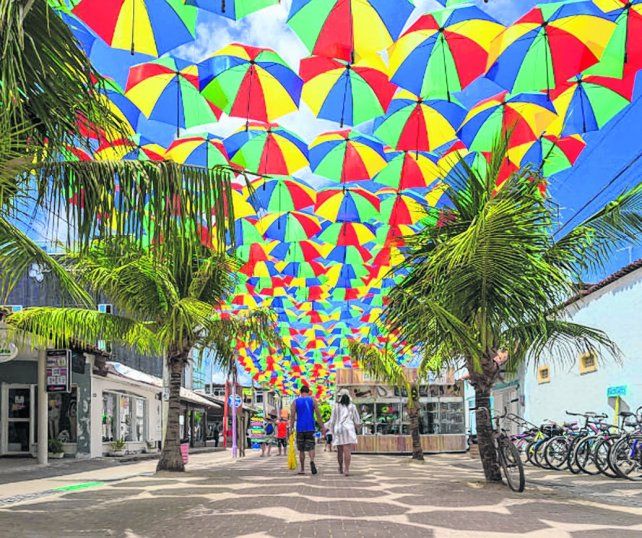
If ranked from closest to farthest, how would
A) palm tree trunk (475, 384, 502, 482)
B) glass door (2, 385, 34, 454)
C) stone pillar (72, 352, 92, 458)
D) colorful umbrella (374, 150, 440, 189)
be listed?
palm tree trunk (475, 384, 502, 482) → colorful umbrella (374, 150, 440, 189) → glass door (2, 385, 34, 454) → stone pillar (72, 352, 92, 458)

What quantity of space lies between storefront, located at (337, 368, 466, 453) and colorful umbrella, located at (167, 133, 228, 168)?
56.2 feet

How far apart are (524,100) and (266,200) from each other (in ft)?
24.0

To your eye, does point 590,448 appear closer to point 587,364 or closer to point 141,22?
point 587,364

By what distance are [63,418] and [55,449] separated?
118 centimetres

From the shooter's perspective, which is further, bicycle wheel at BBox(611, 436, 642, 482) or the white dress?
the white dress

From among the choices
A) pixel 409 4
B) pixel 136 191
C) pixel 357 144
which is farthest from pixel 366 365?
pixel 136 191

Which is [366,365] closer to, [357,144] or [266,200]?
[266,200]

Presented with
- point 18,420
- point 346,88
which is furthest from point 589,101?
point 18,420

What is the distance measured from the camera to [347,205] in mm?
19672

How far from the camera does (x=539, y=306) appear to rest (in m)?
11.4

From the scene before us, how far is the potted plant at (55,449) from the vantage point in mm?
23184

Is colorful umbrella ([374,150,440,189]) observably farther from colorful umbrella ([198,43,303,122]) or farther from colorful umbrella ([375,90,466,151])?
colorful umbrella ([198,43,303,122])

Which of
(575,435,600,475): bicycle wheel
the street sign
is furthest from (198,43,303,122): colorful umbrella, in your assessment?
the street sign

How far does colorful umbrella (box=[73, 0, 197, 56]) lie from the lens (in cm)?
1080
